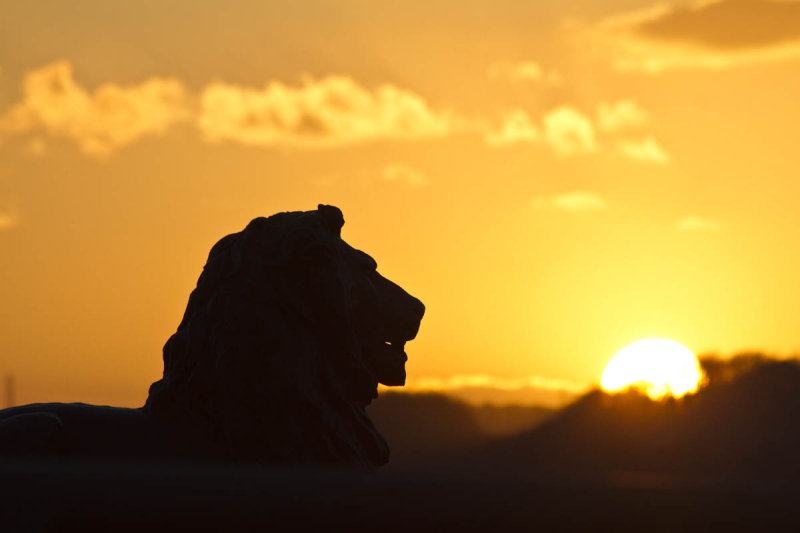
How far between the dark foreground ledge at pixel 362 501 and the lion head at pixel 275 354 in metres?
2.65

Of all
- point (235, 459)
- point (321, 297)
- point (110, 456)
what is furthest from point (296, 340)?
point (110, 456)

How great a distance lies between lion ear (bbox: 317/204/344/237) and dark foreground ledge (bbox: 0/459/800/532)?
3.65 metres

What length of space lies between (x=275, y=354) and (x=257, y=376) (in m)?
0.21

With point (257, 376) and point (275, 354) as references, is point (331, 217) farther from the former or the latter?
point (257, 376)

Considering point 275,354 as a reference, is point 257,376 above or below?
below

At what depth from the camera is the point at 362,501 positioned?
618cm

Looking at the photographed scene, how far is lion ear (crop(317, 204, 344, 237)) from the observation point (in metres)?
10.1

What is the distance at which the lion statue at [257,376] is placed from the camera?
9.36m

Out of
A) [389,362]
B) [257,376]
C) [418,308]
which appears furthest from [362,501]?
[418,308]

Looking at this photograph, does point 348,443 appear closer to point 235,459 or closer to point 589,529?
point 235,459

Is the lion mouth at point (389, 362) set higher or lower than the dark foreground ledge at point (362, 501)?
higher

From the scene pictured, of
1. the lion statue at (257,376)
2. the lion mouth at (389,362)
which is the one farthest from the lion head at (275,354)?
the lion mouth at (389,362)

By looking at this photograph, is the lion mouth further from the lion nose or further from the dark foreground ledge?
the dark foreground ledge

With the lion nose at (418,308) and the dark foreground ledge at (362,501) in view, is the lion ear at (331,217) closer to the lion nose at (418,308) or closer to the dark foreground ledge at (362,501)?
the lion nose at (418,308)
